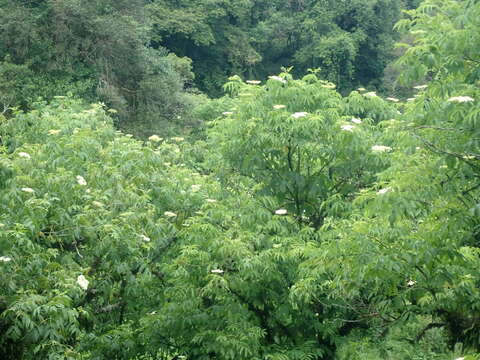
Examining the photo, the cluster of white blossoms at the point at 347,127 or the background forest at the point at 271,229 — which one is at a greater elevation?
the cluster of white blossoms at the point at 347,127

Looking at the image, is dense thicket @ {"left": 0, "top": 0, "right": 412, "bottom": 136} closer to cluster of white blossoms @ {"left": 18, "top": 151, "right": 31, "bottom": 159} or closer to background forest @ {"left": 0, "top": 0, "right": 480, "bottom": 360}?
background forest @ {"left": 0, "top": 0, "right": 480, "bottom": 360}

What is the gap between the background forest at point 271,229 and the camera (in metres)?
4.85

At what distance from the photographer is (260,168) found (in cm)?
829

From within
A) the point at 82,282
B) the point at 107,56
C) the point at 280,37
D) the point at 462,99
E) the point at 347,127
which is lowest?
the point at 280,37

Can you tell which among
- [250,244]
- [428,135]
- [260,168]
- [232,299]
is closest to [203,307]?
[232,299]

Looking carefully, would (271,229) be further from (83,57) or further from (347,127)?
(83,57)

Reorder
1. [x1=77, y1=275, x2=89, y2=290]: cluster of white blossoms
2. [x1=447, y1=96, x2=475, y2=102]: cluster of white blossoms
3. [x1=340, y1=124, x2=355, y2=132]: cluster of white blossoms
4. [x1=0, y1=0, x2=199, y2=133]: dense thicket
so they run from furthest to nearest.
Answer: [x1=0, y1=0, x2=199, y2=133]: dense thicket → [x1=340, y1=124, x2=355, y2=132]: cluster of white blossoms → [x1=77, y1=275, x2=89, y2=290]: cluster of white blossoms → [x1=447, y1=96, x2=475, y2=102]: cluster of white blossoms

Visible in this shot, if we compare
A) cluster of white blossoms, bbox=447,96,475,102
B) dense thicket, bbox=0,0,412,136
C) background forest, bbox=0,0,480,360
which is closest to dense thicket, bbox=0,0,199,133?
dense thicket, bbox=0,0,412,136

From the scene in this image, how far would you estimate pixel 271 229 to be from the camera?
762 cm

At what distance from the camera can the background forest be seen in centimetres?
485

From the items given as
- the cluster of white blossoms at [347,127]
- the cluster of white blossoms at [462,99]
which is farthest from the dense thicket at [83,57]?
the cluster of white blossoms at [462,99]

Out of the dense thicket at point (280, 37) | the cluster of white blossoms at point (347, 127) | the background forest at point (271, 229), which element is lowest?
the dense thicket at point (280, 37)

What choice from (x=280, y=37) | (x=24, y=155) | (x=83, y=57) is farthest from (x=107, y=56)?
(x=280, y=37)

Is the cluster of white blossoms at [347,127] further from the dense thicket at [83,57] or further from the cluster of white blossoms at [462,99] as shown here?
the dense thicket at [83,57]
